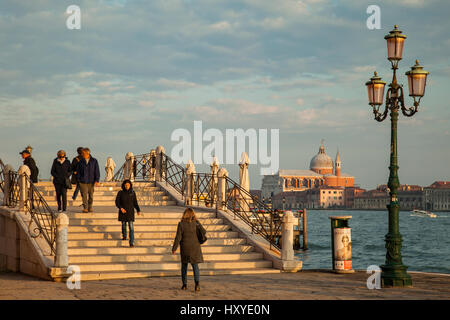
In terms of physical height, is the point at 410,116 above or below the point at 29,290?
above

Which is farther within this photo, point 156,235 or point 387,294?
point 156,235

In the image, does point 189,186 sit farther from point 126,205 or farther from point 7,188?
point 126,205

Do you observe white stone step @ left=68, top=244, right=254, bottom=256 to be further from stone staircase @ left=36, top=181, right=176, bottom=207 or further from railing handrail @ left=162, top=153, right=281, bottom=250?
stone staircase @ left=36, top=181, right=176, bottom=207

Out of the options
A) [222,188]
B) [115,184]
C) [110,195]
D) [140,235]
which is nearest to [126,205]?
[140,235]

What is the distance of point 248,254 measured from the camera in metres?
16.0

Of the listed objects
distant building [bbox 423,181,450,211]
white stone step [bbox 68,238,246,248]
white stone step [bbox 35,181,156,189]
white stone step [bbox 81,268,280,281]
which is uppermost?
white stone step [bbox 35,181,156,189]

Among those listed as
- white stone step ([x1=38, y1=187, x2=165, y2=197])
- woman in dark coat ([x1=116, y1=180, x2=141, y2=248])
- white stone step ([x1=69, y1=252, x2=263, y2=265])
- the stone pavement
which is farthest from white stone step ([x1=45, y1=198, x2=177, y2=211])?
the stone pavement

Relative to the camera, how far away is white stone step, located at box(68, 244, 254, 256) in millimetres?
15094

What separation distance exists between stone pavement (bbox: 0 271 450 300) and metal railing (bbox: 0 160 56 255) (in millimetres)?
1179

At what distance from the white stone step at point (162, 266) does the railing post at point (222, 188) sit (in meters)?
3.10
